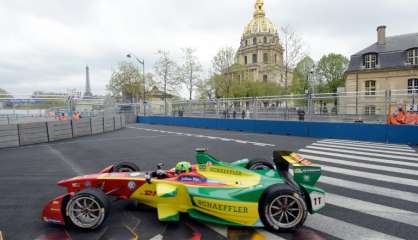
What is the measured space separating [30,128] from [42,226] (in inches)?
414

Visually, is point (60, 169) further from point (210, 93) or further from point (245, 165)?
point (210, 93)

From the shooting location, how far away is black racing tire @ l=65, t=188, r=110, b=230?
138 inches

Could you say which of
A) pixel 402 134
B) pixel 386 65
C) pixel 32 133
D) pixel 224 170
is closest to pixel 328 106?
pixel 402 134

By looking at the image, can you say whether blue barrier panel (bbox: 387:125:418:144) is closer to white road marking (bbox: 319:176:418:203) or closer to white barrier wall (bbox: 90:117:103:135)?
white road marking (bbox: 319:176:418:203)

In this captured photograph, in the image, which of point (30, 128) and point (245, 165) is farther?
point (30, 128)

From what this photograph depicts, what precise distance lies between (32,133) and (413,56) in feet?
141

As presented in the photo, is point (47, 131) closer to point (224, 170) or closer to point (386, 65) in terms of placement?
point (224, 170)

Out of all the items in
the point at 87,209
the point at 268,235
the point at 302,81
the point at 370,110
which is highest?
the point at 302,81

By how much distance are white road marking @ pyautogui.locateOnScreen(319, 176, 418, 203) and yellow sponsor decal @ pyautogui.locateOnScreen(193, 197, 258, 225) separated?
2674 mm

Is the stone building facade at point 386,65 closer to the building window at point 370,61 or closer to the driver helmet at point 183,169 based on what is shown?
the building window at point 370,61

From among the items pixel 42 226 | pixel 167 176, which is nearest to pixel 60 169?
pixel 42 226

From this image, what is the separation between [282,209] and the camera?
3434 mm

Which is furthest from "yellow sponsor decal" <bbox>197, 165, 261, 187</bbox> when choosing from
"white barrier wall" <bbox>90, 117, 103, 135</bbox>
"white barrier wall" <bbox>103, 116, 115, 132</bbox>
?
"white barrier wall" <bbox>103, 116, 115, 132</bbox>

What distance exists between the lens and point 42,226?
368 cm
